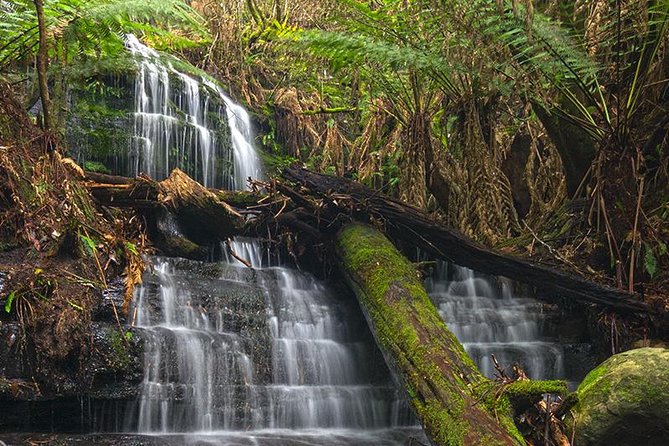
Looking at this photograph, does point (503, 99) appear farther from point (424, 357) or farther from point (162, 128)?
point (162, 128)

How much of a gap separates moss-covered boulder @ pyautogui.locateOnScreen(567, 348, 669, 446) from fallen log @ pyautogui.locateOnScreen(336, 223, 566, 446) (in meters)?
0.37

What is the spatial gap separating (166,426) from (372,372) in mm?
1909

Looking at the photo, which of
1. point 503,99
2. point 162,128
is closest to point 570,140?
point 503,99

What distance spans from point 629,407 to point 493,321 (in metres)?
2.71

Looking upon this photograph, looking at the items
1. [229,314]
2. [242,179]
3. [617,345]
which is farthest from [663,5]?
[242,179]

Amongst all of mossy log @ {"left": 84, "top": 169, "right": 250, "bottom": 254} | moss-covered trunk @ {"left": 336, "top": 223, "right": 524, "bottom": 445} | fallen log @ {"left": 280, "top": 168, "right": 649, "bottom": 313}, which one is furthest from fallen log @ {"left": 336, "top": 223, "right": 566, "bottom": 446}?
mossy log @ {"left": 84, "top": 169, "right": 250, "bottom": 254}

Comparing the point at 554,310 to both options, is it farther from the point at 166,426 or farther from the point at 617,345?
the point at 166,426

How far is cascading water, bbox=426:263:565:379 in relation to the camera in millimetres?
5395

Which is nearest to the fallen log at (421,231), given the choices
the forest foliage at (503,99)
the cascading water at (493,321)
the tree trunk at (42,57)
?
the forest foliage at (503,99)

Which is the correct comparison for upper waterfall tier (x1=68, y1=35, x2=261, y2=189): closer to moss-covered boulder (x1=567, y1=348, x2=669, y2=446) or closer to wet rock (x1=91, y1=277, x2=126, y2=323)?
wet rock (x1=91, y1=277, x2=126, y2=323)

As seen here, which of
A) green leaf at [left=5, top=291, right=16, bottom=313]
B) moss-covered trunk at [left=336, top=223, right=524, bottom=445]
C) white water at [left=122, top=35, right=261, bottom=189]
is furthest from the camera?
white water at [left=122, top=35, right=261, bottom=189]

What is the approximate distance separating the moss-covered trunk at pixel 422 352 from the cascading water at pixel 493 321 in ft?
3.98

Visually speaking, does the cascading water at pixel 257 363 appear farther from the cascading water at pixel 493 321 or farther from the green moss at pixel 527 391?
the green moss at pixel 527 391

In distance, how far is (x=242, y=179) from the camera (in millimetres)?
8461
